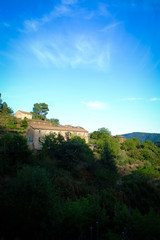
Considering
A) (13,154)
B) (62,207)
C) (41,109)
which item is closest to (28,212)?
(62,207)

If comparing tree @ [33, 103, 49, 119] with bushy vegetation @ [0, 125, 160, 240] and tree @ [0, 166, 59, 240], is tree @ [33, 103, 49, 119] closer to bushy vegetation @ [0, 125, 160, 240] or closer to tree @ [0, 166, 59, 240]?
bushy vegetation @ [0, 125, 160, 240]

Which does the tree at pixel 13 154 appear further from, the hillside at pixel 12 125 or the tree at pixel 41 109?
the tree at pixel 41 109

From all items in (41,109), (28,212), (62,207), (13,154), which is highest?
(41,109)

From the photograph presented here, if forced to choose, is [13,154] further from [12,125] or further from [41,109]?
[41,109]

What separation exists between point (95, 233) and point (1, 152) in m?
17.2

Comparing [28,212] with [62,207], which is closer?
[28,212]

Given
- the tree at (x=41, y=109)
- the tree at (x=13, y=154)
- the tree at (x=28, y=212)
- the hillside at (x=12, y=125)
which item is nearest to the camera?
the tree at (x=28, y=212)

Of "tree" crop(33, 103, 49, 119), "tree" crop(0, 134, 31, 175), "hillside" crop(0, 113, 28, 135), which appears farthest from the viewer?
"tree" crop(33, 103, 49, 119)

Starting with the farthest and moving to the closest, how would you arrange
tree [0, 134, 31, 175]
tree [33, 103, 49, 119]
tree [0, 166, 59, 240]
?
tree [33, 103, 49, 119] < tree [0, 134, 31, 175] < tree [0, 166, 59, 240]

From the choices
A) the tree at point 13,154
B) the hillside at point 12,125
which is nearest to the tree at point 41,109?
the hillside at point 12,125

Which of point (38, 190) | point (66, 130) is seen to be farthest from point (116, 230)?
point (66, 130)

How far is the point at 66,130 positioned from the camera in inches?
1483

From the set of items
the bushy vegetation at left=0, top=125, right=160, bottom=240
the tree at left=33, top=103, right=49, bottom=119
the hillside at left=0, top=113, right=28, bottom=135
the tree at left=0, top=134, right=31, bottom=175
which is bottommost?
the bushy vegetation at left=0, top=125, right=160, bottom=240

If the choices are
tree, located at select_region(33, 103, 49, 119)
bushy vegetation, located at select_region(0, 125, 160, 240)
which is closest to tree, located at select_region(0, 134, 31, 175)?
bushy vegetation, located at select_region(0, 125, 160, 240)
